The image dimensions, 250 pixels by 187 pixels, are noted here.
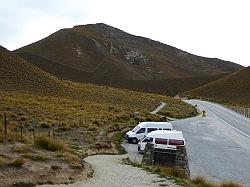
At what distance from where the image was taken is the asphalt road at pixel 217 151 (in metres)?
28.5

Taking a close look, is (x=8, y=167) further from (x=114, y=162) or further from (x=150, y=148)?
(x=150, y=148)

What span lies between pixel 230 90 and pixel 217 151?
475ft

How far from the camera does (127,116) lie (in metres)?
58.1

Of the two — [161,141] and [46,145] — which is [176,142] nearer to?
[161,141]

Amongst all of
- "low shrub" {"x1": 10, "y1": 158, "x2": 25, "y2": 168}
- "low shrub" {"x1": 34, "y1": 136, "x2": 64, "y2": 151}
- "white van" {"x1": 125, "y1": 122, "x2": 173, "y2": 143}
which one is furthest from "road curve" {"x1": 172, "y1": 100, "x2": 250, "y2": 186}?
"low shrub" {"x1": 10, "y1": 158, "x2": 25, "y2": 168}

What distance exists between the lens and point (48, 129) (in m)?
38.4

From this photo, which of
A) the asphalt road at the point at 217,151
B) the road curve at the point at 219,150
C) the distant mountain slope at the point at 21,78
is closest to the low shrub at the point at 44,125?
the asphalt road at the point at 217,151

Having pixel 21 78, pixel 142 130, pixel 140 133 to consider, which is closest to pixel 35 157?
pixel 140 133

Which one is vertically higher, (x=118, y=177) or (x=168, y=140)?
(x=168, y=140)

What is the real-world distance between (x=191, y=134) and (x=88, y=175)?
Answer: 28.7 meters

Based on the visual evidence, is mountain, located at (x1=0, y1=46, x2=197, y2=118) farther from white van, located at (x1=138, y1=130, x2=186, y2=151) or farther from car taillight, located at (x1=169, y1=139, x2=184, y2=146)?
car taillight, located at (x1=169, y1=139, x2=184, y2=146)

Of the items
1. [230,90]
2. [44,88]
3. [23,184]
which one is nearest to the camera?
[23,184]

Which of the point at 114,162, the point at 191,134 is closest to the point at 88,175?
the point at 114,162

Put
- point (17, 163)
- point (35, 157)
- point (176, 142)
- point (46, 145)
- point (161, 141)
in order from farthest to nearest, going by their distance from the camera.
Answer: point (161, 141) → point (176, 142) → point (46, 145) → point (35, 157) → point (17, 163)
